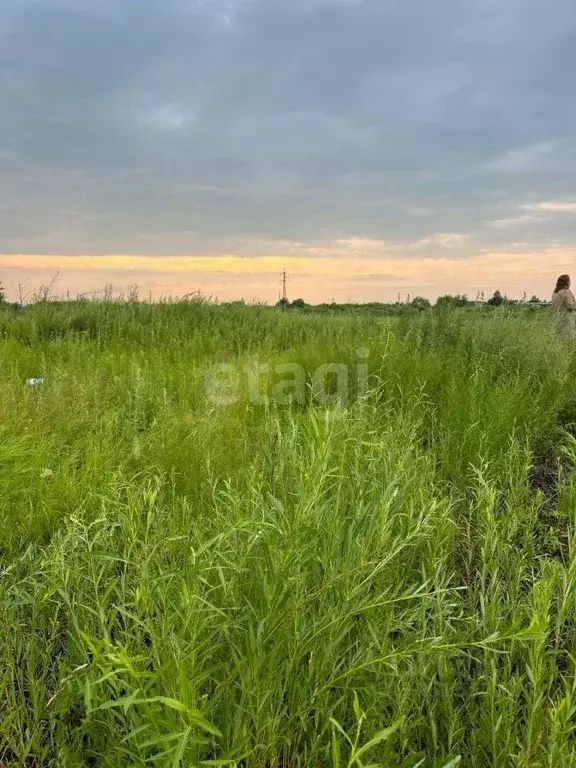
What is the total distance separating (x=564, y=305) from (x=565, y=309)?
80mm

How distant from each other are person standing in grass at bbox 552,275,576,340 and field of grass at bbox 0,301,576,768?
3.64 metres

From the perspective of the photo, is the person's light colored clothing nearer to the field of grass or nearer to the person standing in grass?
the person standing in grass

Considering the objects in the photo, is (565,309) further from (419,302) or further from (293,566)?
(293,566)

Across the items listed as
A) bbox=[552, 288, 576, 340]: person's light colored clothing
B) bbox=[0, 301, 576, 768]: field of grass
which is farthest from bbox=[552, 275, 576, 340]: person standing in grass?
bbox=[0, 301, 576, 768]: field of grass

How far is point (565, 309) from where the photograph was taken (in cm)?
1012

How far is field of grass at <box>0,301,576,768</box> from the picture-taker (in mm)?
1253

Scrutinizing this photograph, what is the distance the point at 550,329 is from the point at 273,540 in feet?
20.1

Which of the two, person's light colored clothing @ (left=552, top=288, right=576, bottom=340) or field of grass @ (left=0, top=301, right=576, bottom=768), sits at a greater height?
person's light colored clothing @ (left=552, top=288, right=576, bottom=340)

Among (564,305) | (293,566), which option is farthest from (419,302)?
(293,566)

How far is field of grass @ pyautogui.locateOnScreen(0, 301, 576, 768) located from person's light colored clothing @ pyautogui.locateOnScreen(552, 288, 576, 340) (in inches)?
144

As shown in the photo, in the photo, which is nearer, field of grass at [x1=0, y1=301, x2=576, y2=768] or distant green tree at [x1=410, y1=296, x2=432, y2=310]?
field of grass at [x1=0, y1=301, x2=576, y2=768]

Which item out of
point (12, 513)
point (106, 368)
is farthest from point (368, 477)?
point (106, 368)

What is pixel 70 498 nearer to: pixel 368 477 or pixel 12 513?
pixel 12 513

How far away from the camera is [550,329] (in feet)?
21.7
